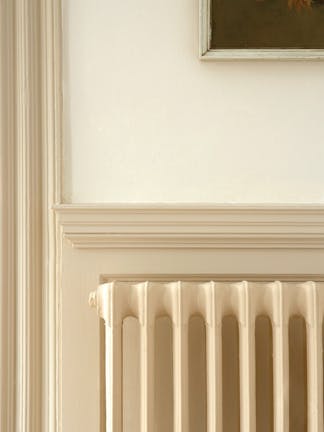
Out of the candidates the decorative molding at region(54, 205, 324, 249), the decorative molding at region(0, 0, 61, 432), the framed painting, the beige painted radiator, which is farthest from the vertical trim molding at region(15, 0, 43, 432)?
the framed painting

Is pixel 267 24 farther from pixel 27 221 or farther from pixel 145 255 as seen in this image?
pixel 27 221

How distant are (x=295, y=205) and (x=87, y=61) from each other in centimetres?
52

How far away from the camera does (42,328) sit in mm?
1330

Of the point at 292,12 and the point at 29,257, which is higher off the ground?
the point at 292,12

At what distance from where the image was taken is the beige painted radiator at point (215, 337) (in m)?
1.14

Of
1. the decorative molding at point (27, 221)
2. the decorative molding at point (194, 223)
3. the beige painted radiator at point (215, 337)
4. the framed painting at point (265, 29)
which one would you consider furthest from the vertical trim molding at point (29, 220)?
the framed painting at point (265, 29)

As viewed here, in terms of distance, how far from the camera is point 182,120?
129 cm

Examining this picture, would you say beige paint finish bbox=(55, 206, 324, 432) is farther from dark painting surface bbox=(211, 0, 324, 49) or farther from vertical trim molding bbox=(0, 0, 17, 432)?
dark painting surface bbox=(211, 0, 324, 49)

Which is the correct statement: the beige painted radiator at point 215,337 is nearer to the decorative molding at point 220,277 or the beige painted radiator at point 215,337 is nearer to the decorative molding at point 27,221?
the decorative molding at point 220,277

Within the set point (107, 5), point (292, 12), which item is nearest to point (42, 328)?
point (107, 5)

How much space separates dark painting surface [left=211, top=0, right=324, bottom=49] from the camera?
128 centimetres

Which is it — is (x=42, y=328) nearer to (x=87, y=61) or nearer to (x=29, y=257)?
(x=29, y=257)

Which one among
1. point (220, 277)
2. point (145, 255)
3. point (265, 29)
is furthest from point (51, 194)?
point (265, 29)

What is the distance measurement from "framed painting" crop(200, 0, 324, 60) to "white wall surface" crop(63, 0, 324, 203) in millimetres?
27
